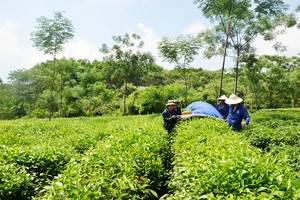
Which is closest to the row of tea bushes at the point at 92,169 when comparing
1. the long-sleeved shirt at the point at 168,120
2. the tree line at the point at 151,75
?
the long-sleeved shirt at the point at 168,120

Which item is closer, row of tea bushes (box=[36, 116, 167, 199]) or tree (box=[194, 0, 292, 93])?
row of tea bushes (box=[36, 116, 167, 199])

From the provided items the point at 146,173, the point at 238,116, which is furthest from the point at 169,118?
the point at 146,173

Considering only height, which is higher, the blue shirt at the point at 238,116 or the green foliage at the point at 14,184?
the blue shirt at the point at 238,116

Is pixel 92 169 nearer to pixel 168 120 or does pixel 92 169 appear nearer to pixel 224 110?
pixel 168 120

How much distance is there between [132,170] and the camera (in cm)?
292

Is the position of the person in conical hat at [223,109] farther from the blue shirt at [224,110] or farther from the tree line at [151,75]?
the tree line at [151,75]

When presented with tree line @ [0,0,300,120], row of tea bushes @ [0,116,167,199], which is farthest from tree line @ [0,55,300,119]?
row of tea bushes @ [0,116,167,199]

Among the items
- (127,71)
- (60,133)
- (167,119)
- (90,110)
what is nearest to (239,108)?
(167,119)

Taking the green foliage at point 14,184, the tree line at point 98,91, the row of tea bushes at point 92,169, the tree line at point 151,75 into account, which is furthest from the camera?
the tree line at point 98,91

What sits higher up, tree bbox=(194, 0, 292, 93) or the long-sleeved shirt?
tree bbox=(194, 0, 292, 93)

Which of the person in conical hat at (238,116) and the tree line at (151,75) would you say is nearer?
the person in conical hat at (238,116)

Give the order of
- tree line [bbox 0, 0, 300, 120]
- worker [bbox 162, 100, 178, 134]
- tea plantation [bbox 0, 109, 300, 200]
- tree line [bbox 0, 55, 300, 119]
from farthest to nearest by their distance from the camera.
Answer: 1. tree line [bbox 0, 55, 300, 119]
2. tree line [bbox 0, 0, 300, 120]
3. worker [bbox 162, 100, 178, 134]
4. tea plantation [bbox 0, 109, 300, 200]

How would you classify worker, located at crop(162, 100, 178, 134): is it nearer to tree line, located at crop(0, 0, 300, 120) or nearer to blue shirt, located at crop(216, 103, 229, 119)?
blue shirt, located at crop(216, 103, 229, 119)

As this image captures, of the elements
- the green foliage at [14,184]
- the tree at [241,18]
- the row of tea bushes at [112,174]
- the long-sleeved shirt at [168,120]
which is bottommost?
the green foliage at [14,184]
